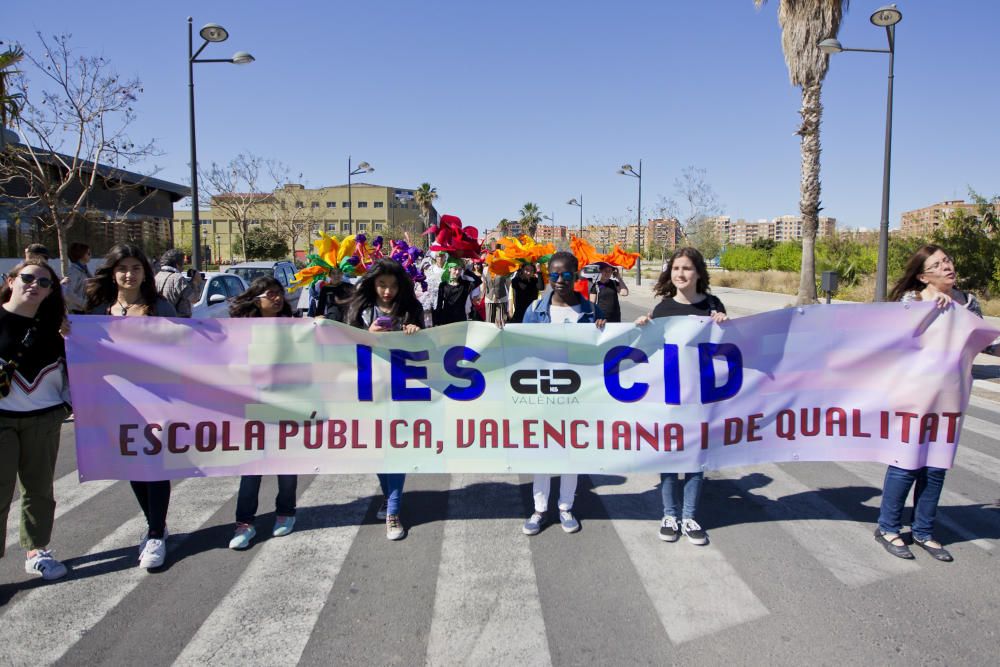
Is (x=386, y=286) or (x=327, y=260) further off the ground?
(x=327, y=260)

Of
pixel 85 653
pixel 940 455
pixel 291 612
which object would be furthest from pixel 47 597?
pixel 940 455

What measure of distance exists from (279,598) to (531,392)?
6.09 ft

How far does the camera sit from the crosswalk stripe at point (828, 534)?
153 inches

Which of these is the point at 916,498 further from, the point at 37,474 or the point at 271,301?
the point at 37,474

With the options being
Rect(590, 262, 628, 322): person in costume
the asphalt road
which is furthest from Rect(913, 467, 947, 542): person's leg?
Rect(590, 262, 628, 322): person in costume

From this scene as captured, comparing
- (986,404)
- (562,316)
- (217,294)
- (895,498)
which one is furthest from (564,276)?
(217,294)

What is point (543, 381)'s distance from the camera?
4.40 meters

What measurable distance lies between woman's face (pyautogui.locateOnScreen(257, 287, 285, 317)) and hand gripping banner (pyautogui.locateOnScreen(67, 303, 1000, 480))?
0.57 ft

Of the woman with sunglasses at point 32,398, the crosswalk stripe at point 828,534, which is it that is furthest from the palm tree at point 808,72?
the woman with sunglasses at point 32,398

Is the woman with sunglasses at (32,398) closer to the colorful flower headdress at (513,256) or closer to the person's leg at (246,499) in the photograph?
the person's leg at (246,499)

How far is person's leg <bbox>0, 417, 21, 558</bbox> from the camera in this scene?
359 cm

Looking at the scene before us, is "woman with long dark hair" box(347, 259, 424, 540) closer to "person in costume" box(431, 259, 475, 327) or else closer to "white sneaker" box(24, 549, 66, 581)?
"white sneaker" box(24, 549, 66, 581)

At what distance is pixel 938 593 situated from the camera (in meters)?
3.60

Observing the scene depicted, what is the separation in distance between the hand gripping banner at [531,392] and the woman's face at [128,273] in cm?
24
